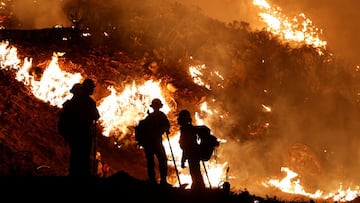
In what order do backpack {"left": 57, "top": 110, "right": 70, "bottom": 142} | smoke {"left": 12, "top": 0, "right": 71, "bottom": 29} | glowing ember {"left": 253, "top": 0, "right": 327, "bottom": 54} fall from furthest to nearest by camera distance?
glowing ember {"left": 253, "top": 0, "right": 327, "bottom": 54} < smoke {"left": 12, "top": 0, "right": 71, "bottom": 29} < backpack {"left": 57, "top": 110, "right": 70, "bottom": 142}

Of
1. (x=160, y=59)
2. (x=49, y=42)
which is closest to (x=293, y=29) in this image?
(x=160, y=59)

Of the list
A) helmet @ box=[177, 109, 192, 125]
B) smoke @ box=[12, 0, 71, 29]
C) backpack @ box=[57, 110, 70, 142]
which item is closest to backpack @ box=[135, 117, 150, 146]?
helmet @ box=[177, 109, 192, 125]

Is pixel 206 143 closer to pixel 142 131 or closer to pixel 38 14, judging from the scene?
pixel 142 131

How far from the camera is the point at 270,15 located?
3650cm

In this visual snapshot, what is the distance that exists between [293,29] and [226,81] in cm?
1084

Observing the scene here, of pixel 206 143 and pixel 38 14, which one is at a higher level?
pixel 38 14

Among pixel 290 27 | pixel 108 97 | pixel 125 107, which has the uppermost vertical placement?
pixel 290 27

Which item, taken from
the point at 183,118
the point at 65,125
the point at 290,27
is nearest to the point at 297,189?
the point at 183,118

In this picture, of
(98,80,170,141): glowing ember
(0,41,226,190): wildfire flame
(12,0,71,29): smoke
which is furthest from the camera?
(12,0,71,29): smoke

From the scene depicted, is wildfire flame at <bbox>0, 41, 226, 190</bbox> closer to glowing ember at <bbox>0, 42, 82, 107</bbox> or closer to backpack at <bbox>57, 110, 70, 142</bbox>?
glowing ember at <bbox>0, 42, 82, 107</bbox>

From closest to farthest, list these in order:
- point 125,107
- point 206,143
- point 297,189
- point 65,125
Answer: point 65,125, point 206,143, point 125,107, point 297,189

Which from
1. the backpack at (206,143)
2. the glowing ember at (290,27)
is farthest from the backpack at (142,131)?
the glowing ember at (290,27)

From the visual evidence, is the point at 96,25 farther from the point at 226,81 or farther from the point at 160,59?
the point at 226,81

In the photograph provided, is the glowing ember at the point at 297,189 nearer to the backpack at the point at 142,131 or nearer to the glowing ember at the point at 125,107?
the glowing ember at the point at 125,107
